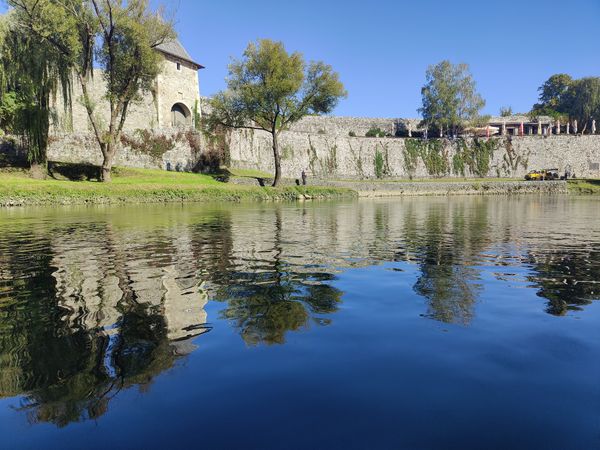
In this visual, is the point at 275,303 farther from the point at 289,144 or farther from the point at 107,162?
the point at 289,144

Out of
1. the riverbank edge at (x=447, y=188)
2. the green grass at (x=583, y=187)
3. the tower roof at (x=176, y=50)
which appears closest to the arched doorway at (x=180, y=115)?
the tower roof at (x=176, y=50)

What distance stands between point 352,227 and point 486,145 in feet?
217

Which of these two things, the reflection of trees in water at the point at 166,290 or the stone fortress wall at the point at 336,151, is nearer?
the reflection of trees in water at the point at 166,290

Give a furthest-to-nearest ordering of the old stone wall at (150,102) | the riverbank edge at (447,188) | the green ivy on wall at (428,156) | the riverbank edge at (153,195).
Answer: the green ivy on wall at (428,156) < the riverbank edge at (447,188) < the old stone wall at (150,102) < the riverbank edge at (153,195)

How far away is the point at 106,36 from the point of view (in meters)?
35.3

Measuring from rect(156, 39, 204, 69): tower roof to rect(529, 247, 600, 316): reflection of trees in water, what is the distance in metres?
50.9

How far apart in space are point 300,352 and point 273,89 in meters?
40.3

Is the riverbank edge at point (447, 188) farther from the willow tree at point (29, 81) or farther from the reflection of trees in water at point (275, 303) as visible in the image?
the reflection of trees in water at point (275, 303)

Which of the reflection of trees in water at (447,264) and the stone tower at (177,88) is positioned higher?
the stone tower at (177,88)

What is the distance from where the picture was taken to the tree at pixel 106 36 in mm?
32531

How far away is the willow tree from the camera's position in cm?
3491

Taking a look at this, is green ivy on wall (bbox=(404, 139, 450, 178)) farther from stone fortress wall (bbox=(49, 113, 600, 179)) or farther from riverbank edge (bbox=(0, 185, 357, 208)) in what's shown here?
riverbank edge (bbox=(0, 185, 357, 208))

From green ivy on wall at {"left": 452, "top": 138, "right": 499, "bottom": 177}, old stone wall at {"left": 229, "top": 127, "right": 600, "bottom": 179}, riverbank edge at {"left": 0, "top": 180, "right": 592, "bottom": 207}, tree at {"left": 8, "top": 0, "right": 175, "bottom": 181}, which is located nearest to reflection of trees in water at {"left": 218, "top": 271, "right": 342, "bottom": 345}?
riverbank edge at {"left": 0, "top": 180, "right": 592, "bottom": 207}

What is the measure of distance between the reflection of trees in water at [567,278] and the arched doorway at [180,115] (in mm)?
51238
